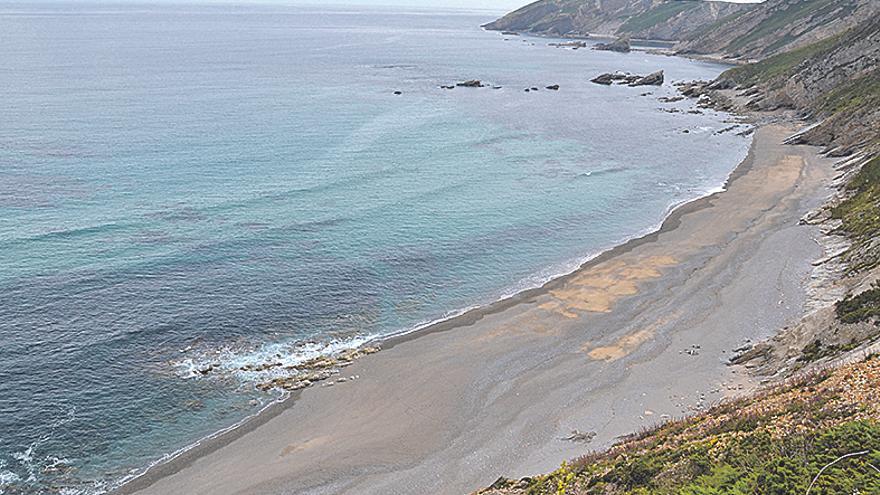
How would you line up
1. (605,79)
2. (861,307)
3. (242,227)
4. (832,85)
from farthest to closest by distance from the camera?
1. (605,79)
2. (832,85)
3. (242,227)
4. (861,307)

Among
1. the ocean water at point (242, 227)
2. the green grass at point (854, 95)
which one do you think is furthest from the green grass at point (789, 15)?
the green grass at point (854, 95)

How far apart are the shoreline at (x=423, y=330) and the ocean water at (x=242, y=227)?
63cm

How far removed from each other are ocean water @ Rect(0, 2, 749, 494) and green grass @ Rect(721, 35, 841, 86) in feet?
55.5

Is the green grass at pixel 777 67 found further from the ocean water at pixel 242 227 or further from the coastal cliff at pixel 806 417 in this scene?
the coastal cliff at pixel 806 417

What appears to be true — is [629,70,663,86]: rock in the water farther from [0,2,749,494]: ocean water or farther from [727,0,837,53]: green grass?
[727,0,837,53]: green grass

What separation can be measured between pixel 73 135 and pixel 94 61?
87.8 metres

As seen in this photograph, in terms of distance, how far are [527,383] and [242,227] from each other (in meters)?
32.8

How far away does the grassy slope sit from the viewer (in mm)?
18172

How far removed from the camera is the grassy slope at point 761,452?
18.2m

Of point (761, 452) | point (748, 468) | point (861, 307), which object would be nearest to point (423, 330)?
point (861, 307)

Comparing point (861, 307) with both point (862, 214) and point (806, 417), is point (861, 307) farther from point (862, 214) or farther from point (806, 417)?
point (862, 214)

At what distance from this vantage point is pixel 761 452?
1977 cm

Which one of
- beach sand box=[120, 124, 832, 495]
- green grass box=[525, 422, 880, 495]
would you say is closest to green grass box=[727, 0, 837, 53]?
beach sand box=[120, 124, 832, 495]

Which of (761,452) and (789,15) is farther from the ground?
(789,15)
